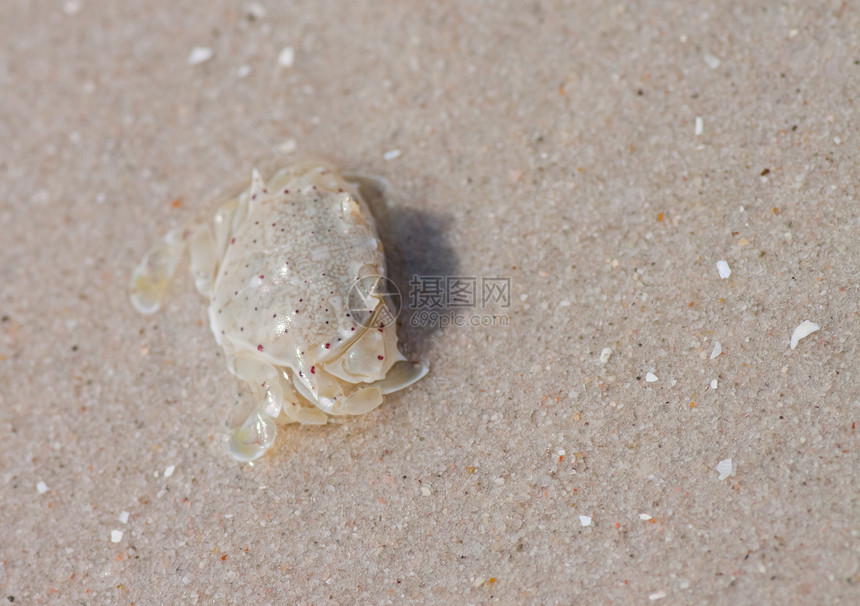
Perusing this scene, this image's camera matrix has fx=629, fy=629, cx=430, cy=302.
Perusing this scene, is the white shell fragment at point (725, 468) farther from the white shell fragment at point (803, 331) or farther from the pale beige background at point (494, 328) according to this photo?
the white shell fragment at point (803, 331)

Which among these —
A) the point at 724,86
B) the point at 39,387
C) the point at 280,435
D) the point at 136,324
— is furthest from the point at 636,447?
the point at 39,387

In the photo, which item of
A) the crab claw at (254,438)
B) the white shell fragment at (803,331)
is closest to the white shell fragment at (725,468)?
the white shell fragment at (803,331)

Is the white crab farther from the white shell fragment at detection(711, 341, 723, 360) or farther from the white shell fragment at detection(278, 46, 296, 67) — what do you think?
the white shell fragment at detection(711, 341, 723, 360)

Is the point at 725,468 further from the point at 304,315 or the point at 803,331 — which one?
the point at 304,315

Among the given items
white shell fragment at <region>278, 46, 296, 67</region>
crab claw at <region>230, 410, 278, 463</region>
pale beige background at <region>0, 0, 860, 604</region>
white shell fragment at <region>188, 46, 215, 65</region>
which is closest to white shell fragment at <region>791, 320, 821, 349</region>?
pale beige background at <region>0, 0, 860, 604</region>

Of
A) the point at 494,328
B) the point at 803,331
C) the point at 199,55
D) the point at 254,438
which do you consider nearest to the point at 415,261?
the point at 494,328

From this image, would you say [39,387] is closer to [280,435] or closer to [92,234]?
[92,234]
